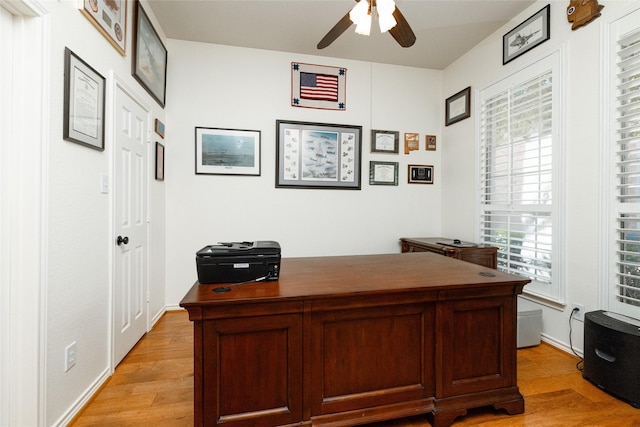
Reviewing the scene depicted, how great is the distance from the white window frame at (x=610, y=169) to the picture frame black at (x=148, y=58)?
Result: 3.62 metres

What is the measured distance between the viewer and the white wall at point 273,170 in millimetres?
3361

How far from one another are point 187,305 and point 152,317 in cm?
215

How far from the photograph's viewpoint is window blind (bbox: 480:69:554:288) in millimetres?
2641

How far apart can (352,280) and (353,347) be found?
0.33 metres

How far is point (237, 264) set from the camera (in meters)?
1.53

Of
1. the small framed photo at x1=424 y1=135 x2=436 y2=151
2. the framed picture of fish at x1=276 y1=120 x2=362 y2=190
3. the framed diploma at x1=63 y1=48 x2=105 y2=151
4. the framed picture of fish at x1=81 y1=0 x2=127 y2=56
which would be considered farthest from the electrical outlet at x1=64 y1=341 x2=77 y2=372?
the small framed photo at x1=424 y1=135 x2=436 y2=151

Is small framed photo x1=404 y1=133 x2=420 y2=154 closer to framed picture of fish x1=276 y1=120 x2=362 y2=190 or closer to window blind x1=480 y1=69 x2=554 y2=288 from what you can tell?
framed picture of fish x1=276 y1=120 x2=362 y2=190

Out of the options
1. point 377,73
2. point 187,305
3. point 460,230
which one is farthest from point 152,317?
point 377,73

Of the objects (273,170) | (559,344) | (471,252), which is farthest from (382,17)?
(559,344)

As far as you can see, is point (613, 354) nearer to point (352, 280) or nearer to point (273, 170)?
point (352, 280)

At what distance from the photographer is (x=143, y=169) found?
2.70 metres

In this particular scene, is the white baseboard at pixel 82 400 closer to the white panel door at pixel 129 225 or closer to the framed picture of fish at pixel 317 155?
the white panel door at pixel 129 225

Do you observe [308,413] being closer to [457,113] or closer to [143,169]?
[143,169]

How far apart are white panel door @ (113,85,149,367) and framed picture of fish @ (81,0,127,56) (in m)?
0.33
